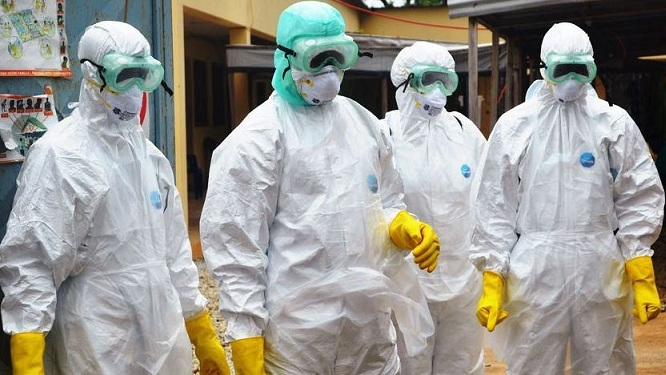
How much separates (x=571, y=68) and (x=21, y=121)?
2.19 m

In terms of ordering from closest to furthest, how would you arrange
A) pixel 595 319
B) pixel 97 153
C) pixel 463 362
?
pixel 97 153
pixel 595 319
pixel 463 362

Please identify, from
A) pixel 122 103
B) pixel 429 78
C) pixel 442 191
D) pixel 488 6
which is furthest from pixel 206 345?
pixel 488 6

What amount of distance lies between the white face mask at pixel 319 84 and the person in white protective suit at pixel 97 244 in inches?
19.0

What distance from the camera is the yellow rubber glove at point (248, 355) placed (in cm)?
330

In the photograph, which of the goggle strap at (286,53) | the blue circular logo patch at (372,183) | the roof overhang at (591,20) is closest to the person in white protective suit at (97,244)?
the goggle strap at (286,53)

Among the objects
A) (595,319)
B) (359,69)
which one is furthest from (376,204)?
(359,69)

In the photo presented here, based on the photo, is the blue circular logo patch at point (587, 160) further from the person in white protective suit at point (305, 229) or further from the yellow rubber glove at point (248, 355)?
the yellow rubber glove at point (248, 355)

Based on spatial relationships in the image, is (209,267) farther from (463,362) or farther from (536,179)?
(463,362)

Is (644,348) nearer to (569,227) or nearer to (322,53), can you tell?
(569,227)

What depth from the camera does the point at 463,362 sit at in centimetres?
527

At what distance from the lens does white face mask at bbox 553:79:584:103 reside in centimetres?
429

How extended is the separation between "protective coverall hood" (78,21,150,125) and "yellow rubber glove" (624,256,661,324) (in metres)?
2.18

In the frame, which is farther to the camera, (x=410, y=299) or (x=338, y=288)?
(x=410, y=299)

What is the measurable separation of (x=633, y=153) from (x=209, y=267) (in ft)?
6.31
